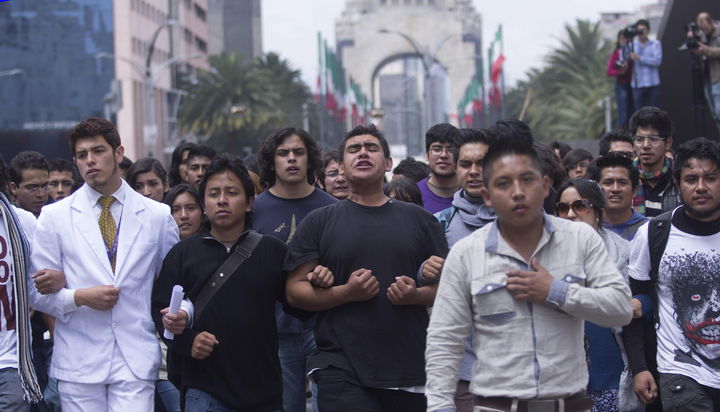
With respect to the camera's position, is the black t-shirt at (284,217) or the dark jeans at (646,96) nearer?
the black t-shirt at (284,217)

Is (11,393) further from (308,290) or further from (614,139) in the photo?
(614,139)

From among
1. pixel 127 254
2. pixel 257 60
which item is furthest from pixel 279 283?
pixel 257 60

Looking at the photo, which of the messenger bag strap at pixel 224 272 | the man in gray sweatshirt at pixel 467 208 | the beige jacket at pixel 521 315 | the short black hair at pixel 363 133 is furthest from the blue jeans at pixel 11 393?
the beige jacket at pixel 521 315

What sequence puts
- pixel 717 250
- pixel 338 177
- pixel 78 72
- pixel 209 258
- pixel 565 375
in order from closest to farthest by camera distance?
pixel 565 375 < pixel 717 250 < pixel 209 258 < pixel 338 177 < pixel 78 72

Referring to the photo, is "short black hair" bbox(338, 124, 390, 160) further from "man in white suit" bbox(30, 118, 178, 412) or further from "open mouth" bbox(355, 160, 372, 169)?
"man in white suit" bbox(30, 118, 178, 412)

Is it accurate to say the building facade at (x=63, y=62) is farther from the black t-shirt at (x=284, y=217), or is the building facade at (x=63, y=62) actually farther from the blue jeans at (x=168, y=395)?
the blue jeans at (x=168, y=395)

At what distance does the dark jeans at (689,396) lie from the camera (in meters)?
5.61

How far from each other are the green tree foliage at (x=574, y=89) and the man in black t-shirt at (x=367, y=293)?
35.1 metres

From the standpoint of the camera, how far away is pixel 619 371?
639 centimetres

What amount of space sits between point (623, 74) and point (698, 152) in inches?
418

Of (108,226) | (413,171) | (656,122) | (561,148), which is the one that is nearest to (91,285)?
(108,226)

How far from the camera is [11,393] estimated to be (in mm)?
6094

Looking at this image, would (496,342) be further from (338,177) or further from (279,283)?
Result: (338,177)

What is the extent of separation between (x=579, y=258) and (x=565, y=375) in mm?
478
